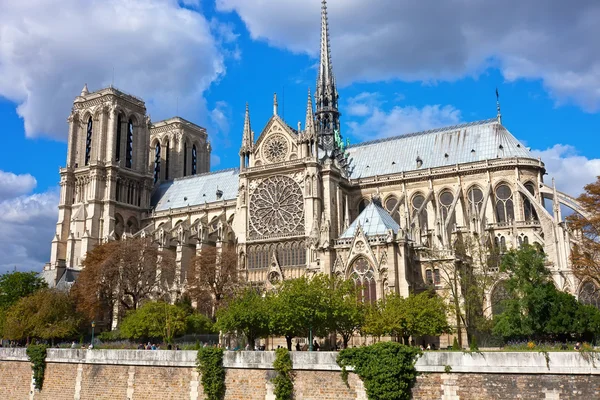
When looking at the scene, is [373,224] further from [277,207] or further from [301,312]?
[277,207]

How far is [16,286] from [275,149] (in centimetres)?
2697

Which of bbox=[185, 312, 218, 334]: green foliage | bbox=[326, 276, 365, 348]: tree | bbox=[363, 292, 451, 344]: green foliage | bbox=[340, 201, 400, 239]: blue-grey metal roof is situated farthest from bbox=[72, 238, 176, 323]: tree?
bbox=[363, 292, 451, 344]: green foliage

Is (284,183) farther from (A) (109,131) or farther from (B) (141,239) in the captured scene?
(A) (109,131)

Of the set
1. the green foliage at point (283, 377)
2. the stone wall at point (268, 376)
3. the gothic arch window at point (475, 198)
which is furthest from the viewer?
the gothic arch window at point (475, 198)

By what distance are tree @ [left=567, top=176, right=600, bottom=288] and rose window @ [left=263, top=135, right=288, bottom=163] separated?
27557mm

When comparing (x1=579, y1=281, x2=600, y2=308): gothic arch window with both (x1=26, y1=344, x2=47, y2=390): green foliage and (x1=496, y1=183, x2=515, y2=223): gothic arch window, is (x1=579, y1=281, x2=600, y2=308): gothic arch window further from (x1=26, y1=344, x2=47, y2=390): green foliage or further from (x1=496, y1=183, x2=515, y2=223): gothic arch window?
(x1=26, y1=344, x2=47, y2=390): green foliage

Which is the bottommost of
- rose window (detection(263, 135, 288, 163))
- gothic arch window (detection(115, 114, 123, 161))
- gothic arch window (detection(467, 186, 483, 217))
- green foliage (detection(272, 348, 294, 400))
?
green foliage (detection(272, 348, 294, 400))

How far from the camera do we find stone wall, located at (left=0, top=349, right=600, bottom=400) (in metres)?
21.8

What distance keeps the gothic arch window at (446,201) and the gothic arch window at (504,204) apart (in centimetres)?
418

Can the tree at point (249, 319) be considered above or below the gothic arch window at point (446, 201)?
below

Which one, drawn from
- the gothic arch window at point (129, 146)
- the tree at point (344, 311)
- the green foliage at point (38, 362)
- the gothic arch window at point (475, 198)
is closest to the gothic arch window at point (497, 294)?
the tree at point (344, 311)

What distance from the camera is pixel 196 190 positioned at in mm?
78500

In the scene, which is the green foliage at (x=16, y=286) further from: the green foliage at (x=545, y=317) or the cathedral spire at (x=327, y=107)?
the green foliage at (x=545, y=317)

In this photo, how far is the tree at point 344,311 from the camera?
110ft
